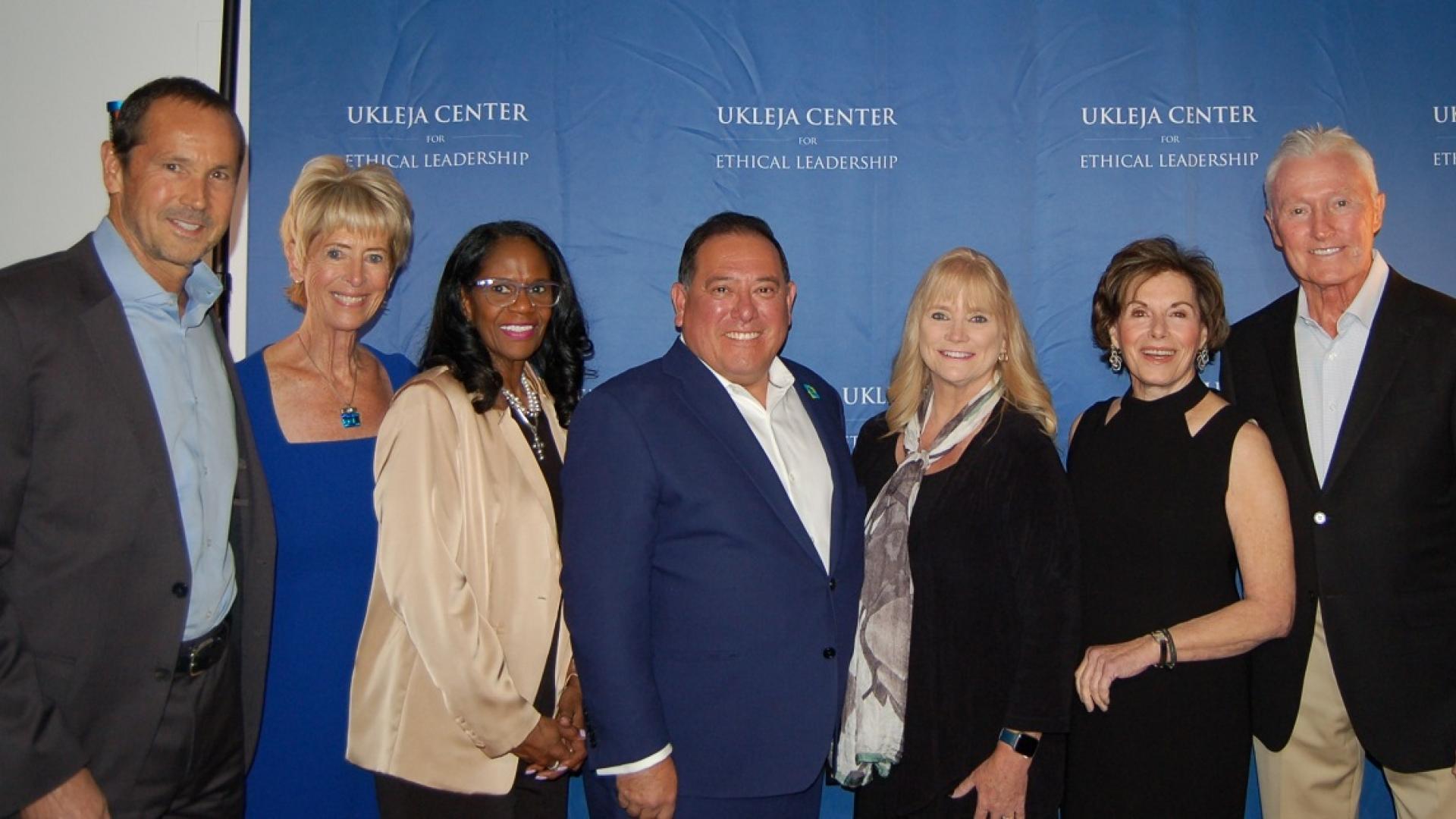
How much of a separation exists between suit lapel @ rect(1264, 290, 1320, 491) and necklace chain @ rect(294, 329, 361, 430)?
2626 mm

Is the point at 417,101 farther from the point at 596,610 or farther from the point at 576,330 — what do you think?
the point at 596,610

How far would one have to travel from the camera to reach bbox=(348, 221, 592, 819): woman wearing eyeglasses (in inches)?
85.0

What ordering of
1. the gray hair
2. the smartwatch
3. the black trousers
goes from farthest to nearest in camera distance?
the gray hair → the smartwatch → the black trousers

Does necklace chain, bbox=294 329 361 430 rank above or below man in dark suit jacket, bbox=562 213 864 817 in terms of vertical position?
above

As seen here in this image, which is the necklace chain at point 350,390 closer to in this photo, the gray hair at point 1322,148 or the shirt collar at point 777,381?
the shirt collar at point 777,381

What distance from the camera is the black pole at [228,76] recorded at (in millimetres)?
3443

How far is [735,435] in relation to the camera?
2221 millimetres

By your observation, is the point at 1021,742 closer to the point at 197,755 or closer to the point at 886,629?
the point at 886,629

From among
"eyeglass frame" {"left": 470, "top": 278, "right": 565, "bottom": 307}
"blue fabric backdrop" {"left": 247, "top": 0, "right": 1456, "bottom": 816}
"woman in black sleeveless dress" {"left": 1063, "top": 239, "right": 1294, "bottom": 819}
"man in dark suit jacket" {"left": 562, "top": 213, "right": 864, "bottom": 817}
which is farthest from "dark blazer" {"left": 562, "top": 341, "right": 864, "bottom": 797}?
"blue fabric backdrop" {"left": 247, "top": 0, "right": 1456, "bottom": 816}

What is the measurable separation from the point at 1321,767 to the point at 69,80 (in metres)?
4.92

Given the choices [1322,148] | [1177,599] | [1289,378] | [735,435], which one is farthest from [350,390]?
[1322,148]

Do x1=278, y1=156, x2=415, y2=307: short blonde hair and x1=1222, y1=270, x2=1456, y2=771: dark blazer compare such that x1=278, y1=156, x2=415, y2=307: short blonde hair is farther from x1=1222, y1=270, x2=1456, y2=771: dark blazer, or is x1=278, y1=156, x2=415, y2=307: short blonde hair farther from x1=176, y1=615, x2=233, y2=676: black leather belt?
x1=1222, y1=270, x2=1456, y2=771: dark blazer

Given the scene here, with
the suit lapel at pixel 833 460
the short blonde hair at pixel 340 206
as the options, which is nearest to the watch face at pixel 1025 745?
the suit lapel at pixel 833 460

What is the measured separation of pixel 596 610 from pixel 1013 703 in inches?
40.2
